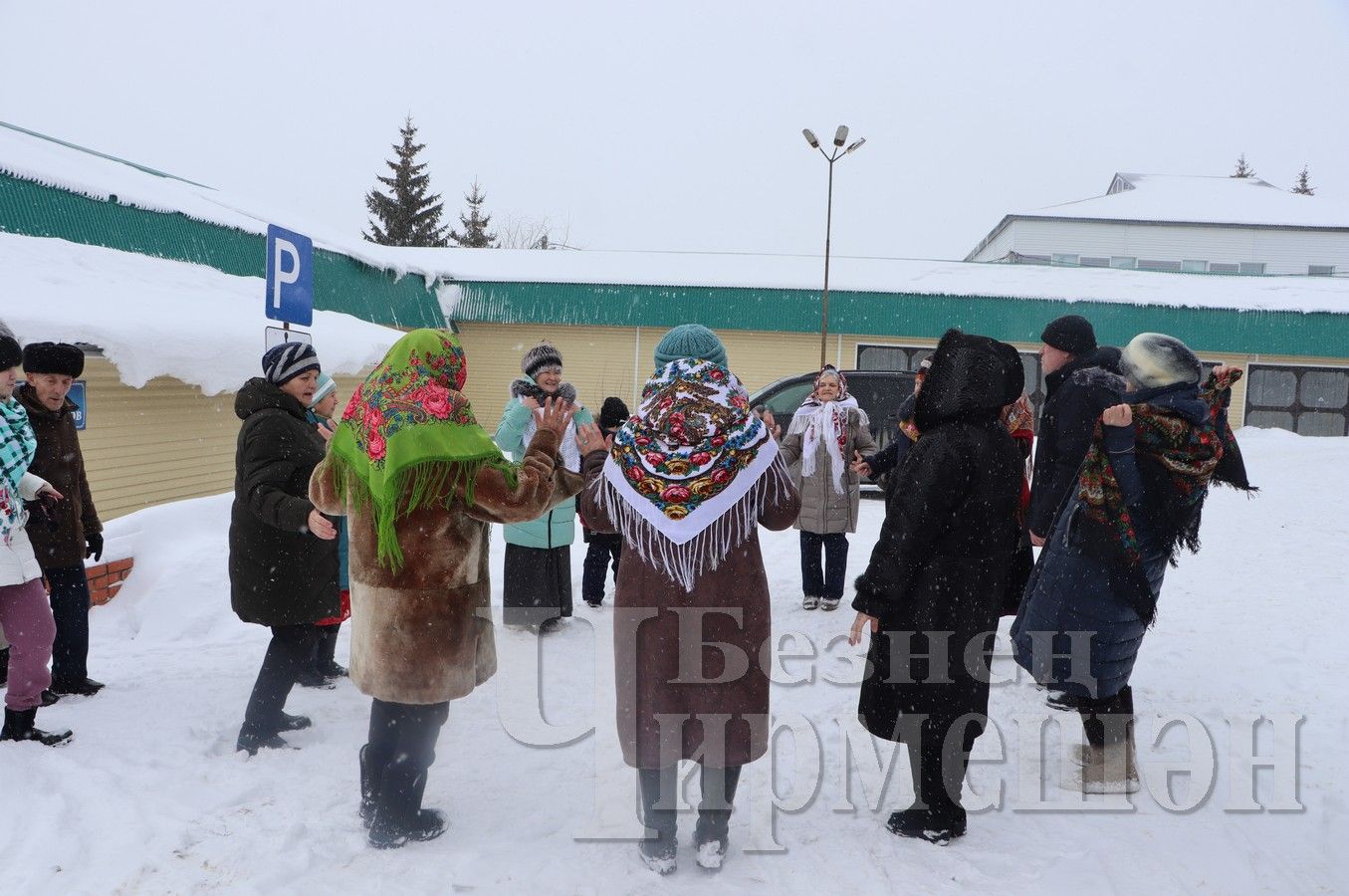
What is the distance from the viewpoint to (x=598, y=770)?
341 cm

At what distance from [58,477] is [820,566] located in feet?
14.2

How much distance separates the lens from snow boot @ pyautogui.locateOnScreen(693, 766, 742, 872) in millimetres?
2666

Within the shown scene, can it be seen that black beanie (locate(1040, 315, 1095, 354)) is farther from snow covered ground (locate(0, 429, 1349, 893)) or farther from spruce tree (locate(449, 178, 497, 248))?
spruce tree (locate(449, 178, 497, 248))

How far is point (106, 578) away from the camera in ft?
16.8

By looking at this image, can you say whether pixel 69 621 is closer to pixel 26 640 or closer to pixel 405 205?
pixel 26 640

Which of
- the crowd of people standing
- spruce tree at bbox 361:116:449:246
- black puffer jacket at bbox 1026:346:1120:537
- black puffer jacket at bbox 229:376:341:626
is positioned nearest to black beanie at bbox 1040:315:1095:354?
black puffer jacket at bbox 1026:346:1120:537

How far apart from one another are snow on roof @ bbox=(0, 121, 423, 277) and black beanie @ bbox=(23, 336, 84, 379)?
435 cm

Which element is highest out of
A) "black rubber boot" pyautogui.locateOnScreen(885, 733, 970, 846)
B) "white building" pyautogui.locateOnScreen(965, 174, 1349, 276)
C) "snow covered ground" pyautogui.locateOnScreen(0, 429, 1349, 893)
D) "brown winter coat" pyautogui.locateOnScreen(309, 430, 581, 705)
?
"white building" pyautogui.locateOnScreen(965, 174, 1349, 276)

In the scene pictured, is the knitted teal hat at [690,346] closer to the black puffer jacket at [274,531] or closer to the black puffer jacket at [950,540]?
the black puffer jacket at [950,540]

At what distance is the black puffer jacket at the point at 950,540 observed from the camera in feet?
9.07

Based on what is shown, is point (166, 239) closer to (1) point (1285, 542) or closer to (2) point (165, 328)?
(2) point (165, 328)

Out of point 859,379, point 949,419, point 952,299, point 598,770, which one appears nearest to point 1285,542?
point 859,379

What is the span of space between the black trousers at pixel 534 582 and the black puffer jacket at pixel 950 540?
8.86 ft

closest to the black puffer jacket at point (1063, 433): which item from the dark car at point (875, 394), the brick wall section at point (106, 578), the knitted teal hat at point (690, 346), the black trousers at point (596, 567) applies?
the knitted teal hat at point (690, 346)
